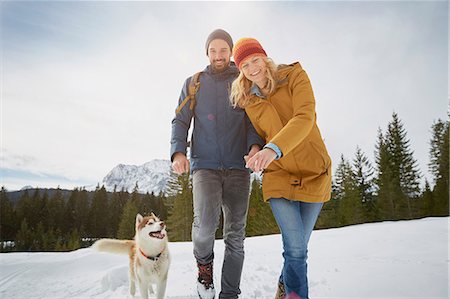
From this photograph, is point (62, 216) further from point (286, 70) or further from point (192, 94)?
point (286, 70)

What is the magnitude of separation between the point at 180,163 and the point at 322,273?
281 centimetres

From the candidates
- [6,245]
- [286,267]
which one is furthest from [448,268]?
[6,245]

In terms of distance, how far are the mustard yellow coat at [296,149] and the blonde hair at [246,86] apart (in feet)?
0.21

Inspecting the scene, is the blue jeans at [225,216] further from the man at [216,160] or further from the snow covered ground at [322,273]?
the snow covered ground at [322,273]

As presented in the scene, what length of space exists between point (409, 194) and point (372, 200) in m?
3.96

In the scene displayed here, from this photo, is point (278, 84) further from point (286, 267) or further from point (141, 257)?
point (141, 257)

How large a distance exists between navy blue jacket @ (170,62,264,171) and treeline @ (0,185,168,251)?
2159 inches

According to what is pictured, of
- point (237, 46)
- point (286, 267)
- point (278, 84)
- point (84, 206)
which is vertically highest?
point (237, 46)

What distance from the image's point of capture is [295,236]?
228 cm

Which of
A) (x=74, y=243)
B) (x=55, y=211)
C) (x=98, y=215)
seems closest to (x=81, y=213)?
(x=98, y=215)

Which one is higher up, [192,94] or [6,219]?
[192,94]

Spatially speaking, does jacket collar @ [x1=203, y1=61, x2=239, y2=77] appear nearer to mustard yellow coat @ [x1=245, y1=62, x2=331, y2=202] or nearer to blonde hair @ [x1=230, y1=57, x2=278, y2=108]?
blonde hair @ [x1=230, y1=57, x2=278, y2=108]

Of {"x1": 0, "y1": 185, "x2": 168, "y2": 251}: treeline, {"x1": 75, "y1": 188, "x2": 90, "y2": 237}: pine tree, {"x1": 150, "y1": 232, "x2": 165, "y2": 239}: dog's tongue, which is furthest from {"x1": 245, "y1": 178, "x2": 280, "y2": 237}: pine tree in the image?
{"x1": 75, "y1": 188, "x2": 90, "y2": 237}: pine tree

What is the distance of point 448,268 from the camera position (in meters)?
3.73
